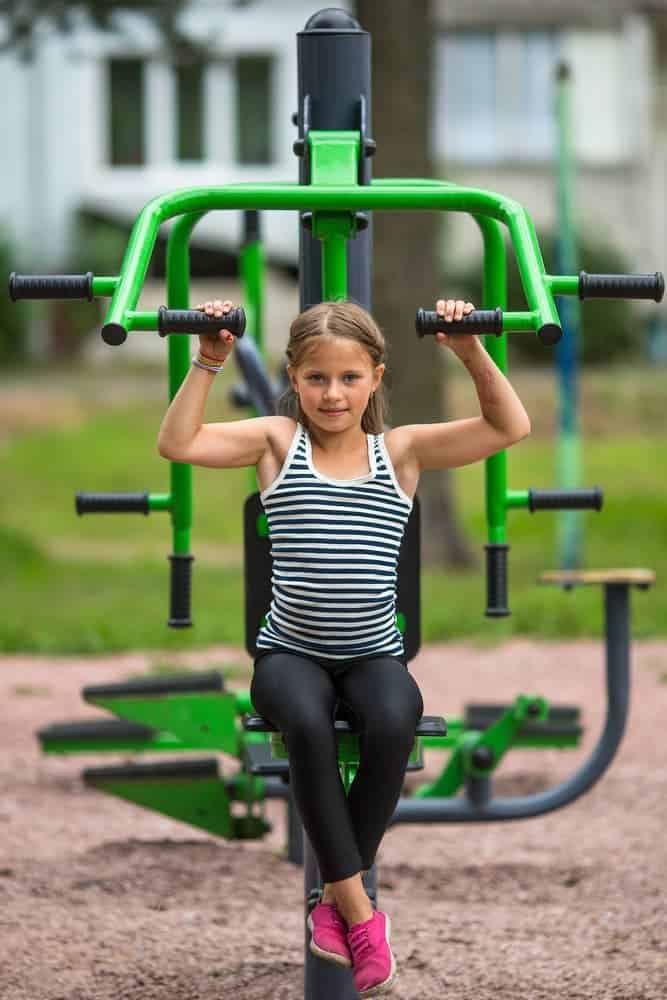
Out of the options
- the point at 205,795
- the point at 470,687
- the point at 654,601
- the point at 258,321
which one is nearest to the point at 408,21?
the point at 654,601

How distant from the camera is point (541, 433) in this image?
53.4 feet

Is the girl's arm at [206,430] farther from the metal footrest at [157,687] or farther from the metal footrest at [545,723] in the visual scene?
the metal footrest at [545,723]

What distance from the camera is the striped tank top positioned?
2.78 m

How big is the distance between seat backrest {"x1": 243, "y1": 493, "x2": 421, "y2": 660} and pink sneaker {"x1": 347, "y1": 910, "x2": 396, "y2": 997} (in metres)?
0.79

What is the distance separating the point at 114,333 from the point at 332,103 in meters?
0.98

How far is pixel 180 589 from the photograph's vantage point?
12.5 ft

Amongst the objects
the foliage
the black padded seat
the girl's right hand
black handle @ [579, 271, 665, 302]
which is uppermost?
the foliage

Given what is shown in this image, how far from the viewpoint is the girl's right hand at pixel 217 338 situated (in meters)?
2.66

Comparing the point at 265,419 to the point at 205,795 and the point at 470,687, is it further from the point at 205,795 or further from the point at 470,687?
the point at 470,687

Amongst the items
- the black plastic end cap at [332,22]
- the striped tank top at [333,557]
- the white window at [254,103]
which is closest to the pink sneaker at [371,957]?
the striped tank top at [333,557]

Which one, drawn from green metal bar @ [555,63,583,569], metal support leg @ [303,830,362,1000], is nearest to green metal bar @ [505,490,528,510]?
metal support leg @ [303,830,362,1000]

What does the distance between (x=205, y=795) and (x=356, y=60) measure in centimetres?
200

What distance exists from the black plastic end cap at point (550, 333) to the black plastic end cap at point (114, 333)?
59cm

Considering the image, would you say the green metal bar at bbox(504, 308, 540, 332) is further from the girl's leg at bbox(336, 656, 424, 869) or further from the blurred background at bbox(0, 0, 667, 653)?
the blurred background at bbox(0, 0, 667, 653)
